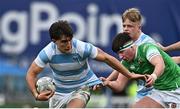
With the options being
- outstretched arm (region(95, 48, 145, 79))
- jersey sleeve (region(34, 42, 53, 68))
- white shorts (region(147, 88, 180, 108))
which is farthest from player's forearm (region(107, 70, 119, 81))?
jersey sleeve (region(34, 42, 53, 68))

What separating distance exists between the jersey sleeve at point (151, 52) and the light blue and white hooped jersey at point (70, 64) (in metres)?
0.69

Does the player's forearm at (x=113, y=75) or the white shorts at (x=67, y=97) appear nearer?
the white shorts at (x=67, y=97)

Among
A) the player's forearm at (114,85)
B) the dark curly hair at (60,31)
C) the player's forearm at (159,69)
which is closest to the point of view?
the player's forearm at (159,69)

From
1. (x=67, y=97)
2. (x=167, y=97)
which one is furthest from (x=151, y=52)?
(x=67, y=97)

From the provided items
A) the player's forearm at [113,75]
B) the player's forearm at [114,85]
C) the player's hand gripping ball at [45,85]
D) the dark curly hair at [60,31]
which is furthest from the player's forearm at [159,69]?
the player's hand gripping ball at [45,85]

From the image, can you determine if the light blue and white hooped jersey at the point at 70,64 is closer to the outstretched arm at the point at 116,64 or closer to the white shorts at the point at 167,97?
the outstretched arm at the point at 116,64

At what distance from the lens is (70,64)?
452 inches

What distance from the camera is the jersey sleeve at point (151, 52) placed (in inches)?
439

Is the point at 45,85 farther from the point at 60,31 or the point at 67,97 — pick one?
the point at 60,31

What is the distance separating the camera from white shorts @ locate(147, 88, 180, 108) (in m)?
11.7

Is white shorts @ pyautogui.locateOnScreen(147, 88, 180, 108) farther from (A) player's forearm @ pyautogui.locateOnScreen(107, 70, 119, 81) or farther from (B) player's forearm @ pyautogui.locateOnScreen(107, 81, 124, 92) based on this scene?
(A) player's forearm @ pyautogui.locateOnScreen(107, 70, 119, 81)

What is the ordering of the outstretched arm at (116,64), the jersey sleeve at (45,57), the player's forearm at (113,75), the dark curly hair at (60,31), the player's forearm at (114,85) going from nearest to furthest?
the dark curly hair at (60,31)
the outstretched arm at (116,64)
the jersey sleeve at (45,57)
the player's forearm at (114,85)
the player's forearm at (113,75)

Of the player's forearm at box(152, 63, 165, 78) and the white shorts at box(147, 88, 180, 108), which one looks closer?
the player's forearm at box(152, 63, 165, 78)

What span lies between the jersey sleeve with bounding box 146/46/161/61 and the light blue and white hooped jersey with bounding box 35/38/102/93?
2.27ft
